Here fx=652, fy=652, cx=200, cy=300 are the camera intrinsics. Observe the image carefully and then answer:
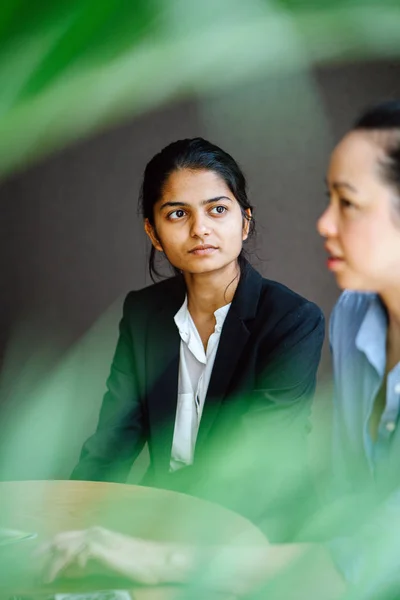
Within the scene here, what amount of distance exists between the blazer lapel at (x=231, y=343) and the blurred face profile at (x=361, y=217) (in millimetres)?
464

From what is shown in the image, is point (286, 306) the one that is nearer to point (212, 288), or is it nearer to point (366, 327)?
point (212, 288)

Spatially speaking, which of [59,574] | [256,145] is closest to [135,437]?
[59,574]

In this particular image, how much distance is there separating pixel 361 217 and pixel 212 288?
561mm

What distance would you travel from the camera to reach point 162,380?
91 cm

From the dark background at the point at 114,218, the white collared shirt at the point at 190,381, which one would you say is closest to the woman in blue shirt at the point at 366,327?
the white collared shirt at the point at 190,381

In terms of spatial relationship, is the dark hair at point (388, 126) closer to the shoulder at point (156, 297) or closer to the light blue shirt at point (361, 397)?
the light blue shirt at point (361, 397)

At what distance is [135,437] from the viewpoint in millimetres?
929

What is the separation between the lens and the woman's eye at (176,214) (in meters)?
0.88

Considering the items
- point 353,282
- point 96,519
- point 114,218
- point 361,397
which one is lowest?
point 96,519

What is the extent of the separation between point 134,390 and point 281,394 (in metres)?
0.23

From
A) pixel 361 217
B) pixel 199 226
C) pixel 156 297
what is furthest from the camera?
pixel 156 297

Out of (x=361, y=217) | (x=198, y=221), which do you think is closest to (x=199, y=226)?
(x=198, y=221)

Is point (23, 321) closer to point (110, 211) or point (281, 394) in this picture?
point (110, 211)

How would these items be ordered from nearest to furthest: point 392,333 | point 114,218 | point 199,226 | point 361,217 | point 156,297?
point 361,217 → point 392,333 → point 199,226 → point 156,297 → point 114,218
